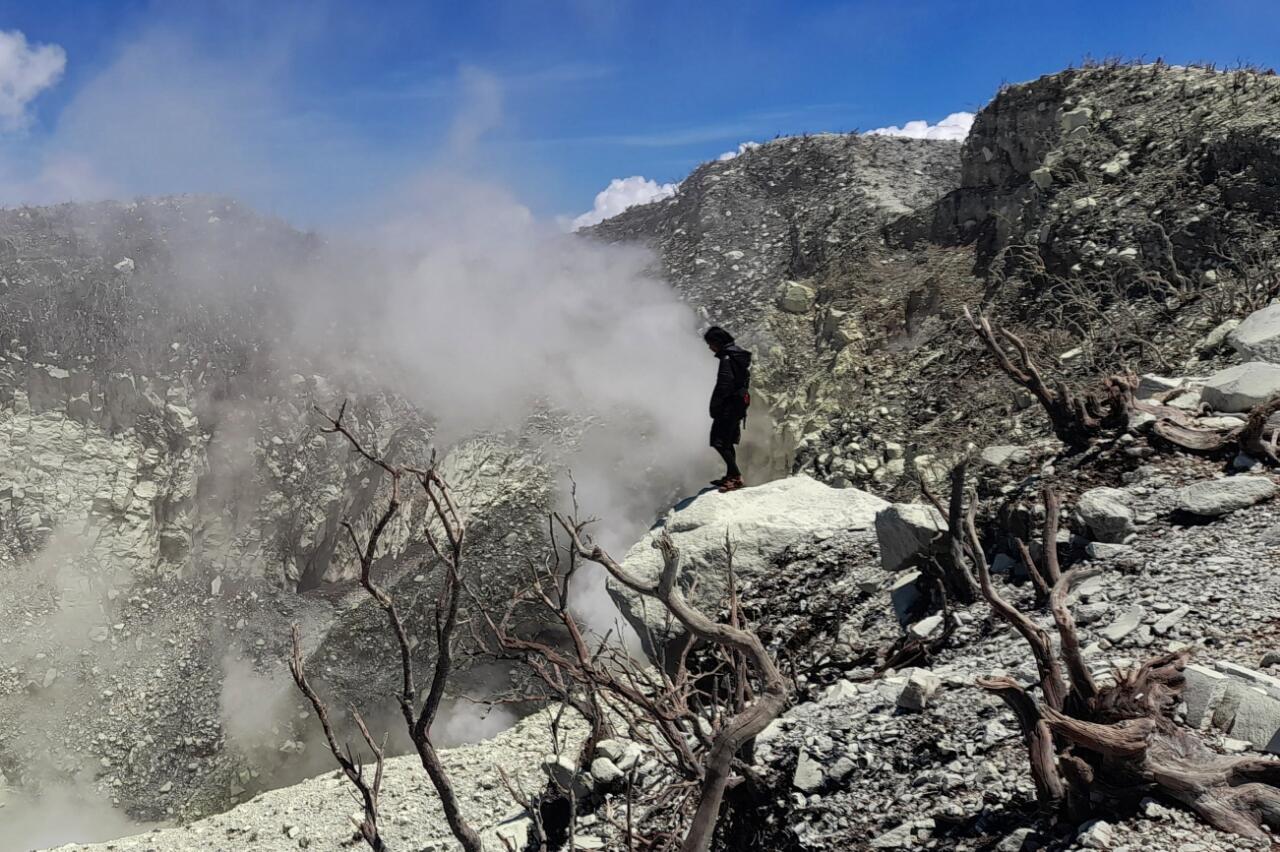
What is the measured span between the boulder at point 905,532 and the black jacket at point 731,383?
90.4 inches

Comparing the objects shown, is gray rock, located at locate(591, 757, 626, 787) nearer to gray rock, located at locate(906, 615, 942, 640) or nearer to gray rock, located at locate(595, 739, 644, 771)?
gray rock, located at locate(595, 739, 644, 771)

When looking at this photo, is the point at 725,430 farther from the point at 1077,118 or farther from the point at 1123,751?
the point at 1077,118

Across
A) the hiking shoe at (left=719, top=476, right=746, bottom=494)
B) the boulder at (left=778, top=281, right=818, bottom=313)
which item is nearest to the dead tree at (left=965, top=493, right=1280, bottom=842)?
the hiking shoe at (left=719, top=476, right=746, bottom=494)

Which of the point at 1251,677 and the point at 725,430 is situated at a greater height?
the point at 725,430

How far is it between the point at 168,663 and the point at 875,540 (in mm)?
8638

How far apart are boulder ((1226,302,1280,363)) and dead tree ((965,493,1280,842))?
323cm

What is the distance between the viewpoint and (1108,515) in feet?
11.5

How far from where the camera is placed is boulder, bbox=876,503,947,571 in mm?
4086

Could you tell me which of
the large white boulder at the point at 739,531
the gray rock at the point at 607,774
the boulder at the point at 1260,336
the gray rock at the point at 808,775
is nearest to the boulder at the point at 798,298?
the large white boulder at the point at 739,531

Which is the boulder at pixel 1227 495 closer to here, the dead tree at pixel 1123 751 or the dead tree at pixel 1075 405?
the dead tree at pixel 1075 405

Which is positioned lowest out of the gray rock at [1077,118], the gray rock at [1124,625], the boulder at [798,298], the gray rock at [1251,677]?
the gray rock at [1251,677]

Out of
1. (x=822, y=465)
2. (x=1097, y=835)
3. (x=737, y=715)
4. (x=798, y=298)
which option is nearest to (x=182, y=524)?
(x=822, y=465)

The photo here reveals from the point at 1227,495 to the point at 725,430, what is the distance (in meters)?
3.72

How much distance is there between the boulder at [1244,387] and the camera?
3.96m
